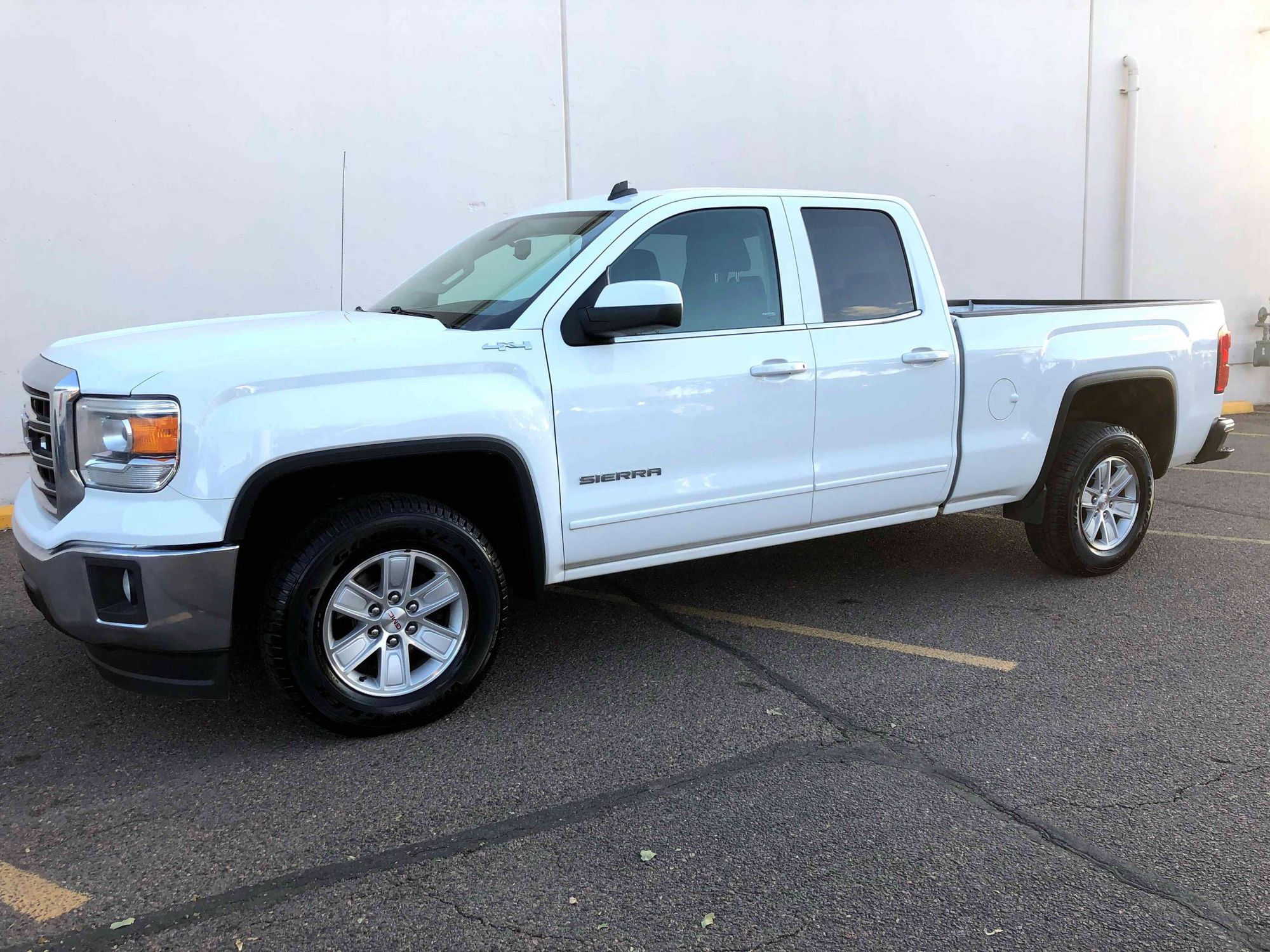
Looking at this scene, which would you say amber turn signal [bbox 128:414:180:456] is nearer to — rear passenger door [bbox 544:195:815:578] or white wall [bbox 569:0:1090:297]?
rear passenger door [bbox 544:195:815:578]

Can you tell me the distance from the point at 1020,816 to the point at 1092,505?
9.46ft

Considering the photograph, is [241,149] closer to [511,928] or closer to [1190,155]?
[511,928]

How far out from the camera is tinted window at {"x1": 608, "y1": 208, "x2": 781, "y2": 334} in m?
4.30

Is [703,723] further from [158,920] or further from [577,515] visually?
[158,920]

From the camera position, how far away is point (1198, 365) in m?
5.78

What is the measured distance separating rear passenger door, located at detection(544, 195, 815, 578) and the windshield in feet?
0.59

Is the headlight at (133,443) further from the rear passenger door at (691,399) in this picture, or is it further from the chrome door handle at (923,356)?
the chrome door handle at (923,356)

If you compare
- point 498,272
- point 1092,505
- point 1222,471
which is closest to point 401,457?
point 498,272

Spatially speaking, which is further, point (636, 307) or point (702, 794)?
point (636, 307)

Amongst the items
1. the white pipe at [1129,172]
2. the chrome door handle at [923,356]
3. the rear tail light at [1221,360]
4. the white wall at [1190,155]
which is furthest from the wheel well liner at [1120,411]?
the white pipe at [1129,172]

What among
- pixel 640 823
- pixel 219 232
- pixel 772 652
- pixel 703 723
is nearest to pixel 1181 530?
pixel 772 652

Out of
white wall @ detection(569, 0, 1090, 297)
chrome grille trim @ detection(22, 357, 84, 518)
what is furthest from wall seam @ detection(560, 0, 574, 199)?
chrome grille trim @ detection(22, 357, 84, 518)

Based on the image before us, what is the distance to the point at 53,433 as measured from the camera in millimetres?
3463

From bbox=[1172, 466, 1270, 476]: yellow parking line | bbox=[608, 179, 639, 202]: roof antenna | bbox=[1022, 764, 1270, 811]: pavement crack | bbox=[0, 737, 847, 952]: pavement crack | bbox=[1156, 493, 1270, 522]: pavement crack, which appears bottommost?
bbox=[1172, 466, 1270, 476]: yellow parking line
